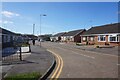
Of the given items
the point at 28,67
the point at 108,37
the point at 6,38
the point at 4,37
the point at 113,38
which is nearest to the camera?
the point at 28,67

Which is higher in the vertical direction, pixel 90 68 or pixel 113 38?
pixel 113 38

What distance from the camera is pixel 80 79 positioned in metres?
10.2

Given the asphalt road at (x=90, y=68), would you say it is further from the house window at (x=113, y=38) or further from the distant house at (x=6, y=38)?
the house window at (x=113, y=38)

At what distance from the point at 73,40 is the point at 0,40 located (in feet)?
151

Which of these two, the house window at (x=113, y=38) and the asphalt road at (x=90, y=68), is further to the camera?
the house window at (x=113, y=38)

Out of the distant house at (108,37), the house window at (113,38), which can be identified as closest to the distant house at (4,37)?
the distant house at (108,37)

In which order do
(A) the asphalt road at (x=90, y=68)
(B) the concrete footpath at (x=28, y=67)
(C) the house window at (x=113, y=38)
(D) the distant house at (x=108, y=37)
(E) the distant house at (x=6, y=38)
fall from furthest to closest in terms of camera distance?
1. (D) the distant house at (x=108, y=37)
2. (C) the house window at (x=113, y=38)
3. (E) the distant house at (x=6, y=38)
4. (B) the concrete footpath at (x=28, y=67)
5. (A) the asphalt road at (x=90, y=68)

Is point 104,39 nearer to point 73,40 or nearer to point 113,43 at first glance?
point 113,43

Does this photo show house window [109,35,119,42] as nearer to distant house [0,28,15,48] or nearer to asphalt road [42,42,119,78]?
distant house [0,28,15,48]

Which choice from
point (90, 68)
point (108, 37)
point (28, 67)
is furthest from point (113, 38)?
point (28, 67)

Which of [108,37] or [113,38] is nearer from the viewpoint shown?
[113,38]

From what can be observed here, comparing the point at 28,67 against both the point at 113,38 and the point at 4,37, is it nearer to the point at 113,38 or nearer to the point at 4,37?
the point at 4,37

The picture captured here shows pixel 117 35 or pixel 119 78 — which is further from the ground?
pixel 117 35

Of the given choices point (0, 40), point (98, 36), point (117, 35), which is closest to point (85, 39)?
point (98, 36)
